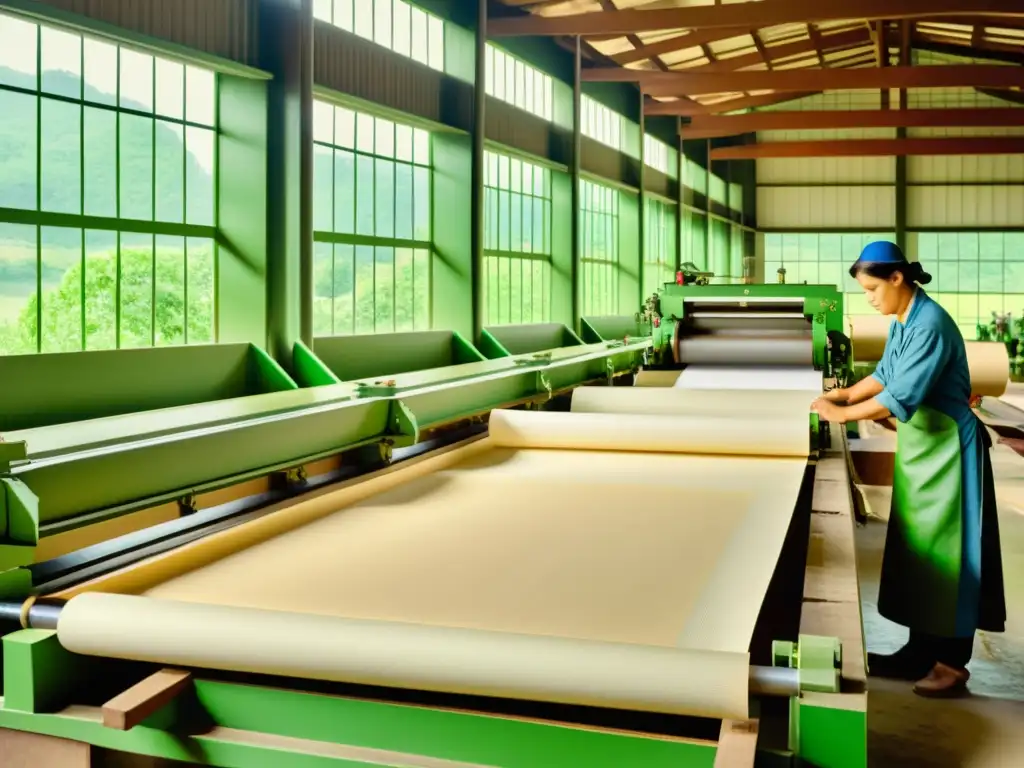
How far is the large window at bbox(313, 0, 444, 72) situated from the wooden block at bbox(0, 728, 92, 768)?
601cm

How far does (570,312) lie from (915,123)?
664 centimetres

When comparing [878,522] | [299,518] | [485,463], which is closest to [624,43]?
[878,522]

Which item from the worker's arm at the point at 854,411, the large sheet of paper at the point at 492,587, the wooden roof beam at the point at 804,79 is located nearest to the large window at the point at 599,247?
the wooden roof beam at the point at 804,79

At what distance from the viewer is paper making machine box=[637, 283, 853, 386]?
722 centimetres

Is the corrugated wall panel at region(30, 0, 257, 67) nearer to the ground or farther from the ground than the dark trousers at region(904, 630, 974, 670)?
farther from the ground

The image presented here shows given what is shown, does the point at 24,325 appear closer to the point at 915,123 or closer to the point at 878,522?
the point at 878,522

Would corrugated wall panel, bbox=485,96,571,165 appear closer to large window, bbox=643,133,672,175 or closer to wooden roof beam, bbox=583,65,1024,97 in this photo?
wooden roof beam, bbox=583,65,1024,97

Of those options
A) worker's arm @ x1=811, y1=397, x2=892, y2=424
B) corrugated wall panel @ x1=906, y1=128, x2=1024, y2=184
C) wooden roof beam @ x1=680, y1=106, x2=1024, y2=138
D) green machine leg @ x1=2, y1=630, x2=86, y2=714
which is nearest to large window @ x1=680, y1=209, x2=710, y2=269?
wooden roof beam @ x1=680, y1=106, x2=1024, y2=138

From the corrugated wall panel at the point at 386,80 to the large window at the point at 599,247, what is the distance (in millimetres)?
4129

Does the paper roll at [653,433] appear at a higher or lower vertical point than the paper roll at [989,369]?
lower

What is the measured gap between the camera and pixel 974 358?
326 inches

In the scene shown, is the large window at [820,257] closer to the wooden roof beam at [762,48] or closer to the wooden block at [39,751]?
the wooden roof beam at [762,48]

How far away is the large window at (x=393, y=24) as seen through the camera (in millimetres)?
7223

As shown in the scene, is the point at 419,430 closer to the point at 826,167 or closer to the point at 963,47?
the point at 963,47
